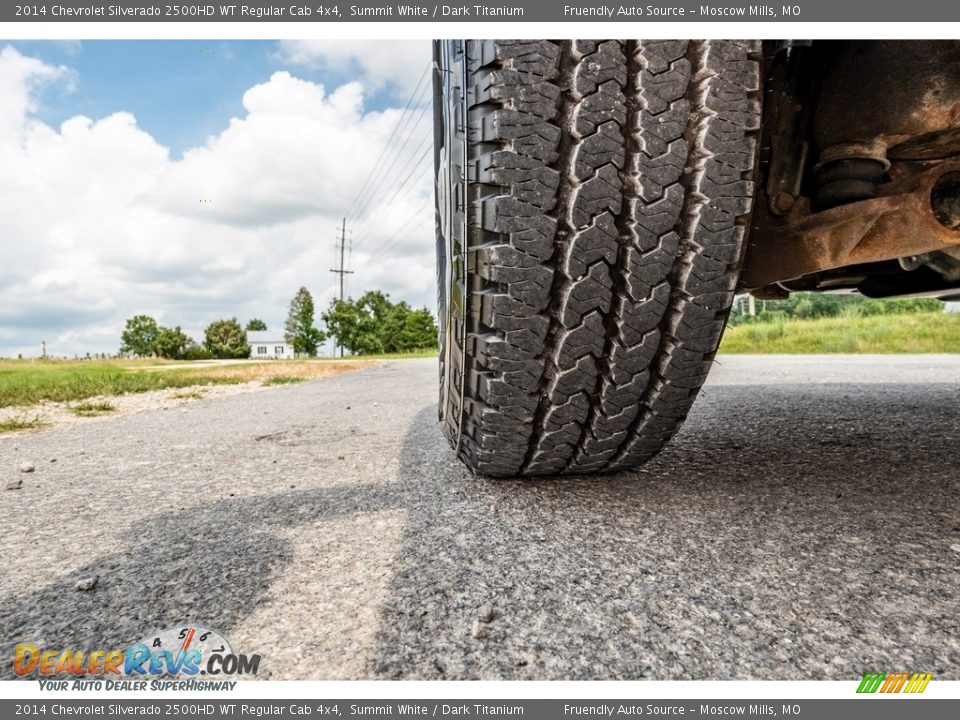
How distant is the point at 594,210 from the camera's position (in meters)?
0.84

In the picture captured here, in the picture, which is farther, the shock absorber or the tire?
the shock absorber

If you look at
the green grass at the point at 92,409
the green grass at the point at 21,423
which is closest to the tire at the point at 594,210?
the green grass at the point at 21,423

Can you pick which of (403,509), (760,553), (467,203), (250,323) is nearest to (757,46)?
(467,203)

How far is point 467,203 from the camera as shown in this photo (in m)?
0.87

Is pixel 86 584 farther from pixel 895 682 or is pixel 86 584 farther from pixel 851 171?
pixel 851 171

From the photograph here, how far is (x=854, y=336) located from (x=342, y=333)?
106ft

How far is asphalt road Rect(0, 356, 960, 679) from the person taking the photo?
0.64 meters

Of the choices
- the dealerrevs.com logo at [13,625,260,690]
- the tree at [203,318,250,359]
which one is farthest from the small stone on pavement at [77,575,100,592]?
the tree at [203,318,250,359]

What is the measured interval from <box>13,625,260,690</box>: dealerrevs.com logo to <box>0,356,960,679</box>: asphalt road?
0.02 metres

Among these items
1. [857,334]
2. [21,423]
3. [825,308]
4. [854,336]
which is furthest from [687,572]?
[825,308]

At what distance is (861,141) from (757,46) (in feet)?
1.03

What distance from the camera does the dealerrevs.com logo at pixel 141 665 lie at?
0.62 m

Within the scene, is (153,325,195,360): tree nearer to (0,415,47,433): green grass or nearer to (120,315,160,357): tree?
(120,315,160,357): tree

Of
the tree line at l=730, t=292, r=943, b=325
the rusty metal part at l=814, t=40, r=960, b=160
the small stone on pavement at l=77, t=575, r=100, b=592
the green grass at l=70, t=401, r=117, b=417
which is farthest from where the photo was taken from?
the tree line at l=730, t=292, r=943, b=325
